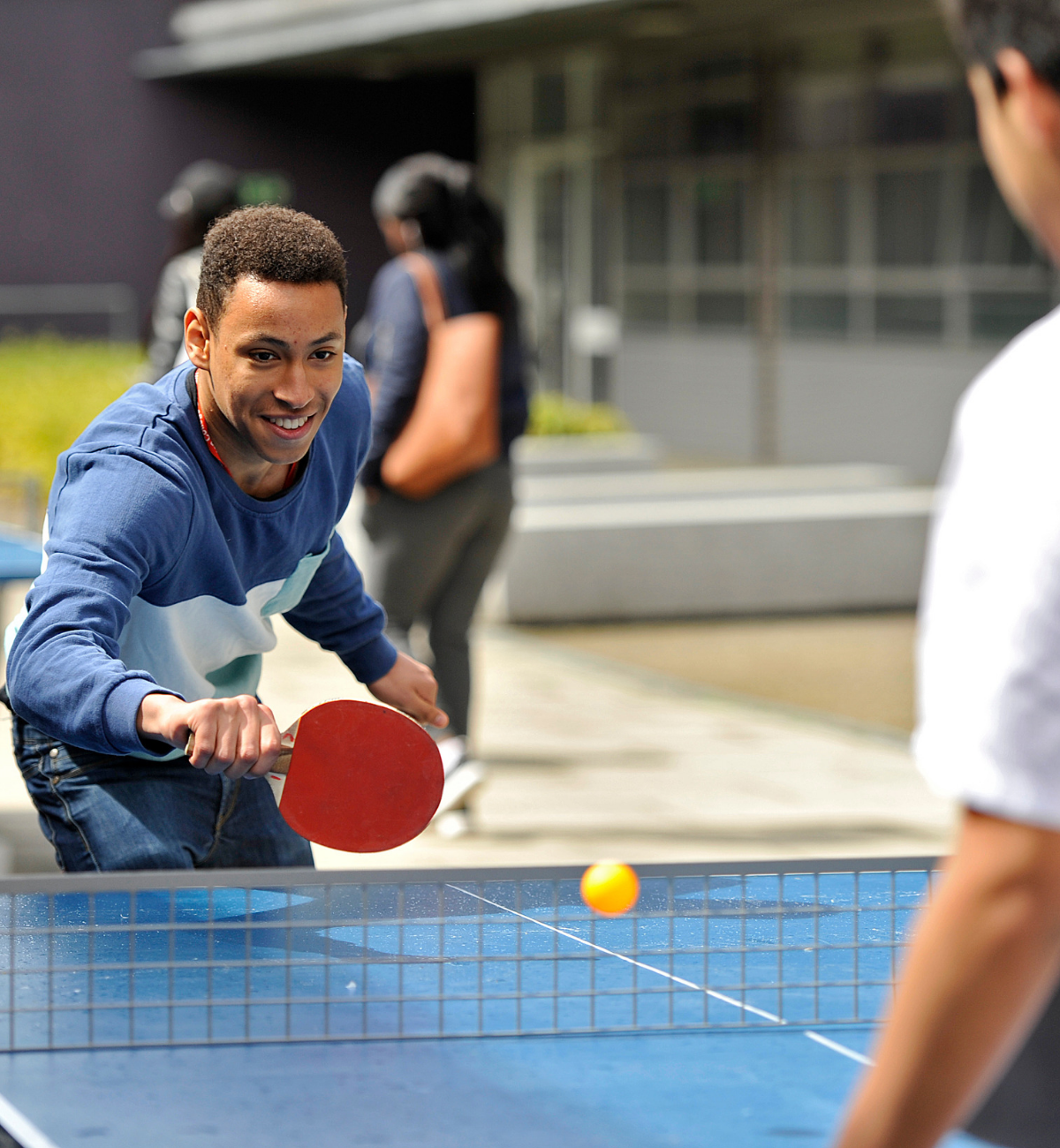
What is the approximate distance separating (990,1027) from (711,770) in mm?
6053

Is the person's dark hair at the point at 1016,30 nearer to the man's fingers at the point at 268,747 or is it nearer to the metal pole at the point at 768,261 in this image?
the man's fingers at the point at 268,747

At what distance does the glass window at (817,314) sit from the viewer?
1923 centimetres

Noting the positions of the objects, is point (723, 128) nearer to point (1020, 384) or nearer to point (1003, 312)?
point (1003, 312)

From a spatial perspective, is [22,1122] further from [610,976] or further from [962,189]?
[962,189]

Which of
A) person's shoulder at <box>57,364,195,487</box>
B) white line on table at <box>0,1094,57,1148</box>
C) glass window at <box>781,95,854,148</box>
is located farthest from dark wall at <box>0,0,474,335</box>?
white line on table at <box>0,1094,57,1148</box>

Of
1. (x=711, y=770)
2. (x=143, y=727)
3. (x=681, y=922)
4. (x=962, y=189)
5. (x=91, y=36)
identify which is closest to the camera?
(x=143, y=727)

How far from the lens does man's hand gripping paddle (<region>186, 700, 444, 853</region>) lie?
7.39ft

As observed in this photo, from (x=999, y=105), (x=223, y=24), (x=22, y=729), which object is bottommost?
(x=22, y=729)

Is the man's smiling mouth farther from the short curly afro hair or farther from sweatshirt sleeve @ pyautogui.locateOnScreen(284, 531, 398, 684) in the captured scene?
sweatshirt sleeve @ pyautogui.locateOnScreen(284, 531, 398, 684)

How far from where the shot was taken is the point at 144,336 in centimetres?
737

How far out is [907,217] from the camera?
18.2 m

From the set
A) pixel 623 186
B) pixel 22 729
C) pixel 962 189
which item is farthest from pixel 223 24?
pixel 22 729

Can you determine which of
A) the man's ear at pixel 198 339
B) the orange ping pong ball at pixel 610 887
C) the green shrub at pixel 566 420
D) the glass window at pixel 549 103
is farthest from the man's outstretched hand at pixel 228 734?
the glass window at pixel 549 103

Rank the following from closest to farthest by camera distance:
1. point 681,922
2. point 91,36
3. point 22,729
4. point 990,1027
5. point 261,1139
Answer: point 990,1027
point 261,1139
point 681,922
point 22,729
point 91,36
